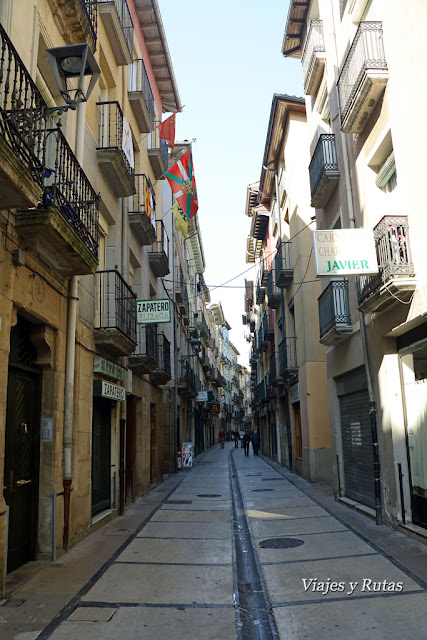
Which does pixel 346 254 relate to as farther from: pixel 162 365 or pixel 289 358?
pixel 289 358

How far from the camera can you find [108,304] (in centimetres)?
1027

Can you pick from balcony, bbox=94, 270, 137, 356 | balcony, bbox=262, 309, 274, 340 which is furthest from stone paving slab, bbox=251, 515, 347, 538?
balcony, bbox=262, 309, 274, 340

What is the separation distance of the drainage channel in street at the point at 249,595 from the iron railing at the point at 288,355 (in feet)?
34.0

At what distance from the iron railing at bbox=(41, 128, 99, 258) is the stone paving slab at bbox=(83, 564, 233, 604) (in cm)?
437

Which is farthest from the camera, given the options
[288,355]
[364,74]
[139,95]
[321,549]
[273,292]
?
[273,292]

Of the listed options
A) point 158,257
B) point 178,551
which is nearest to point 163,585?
point 178,551

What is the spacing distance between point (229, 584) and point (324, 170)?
8831mm

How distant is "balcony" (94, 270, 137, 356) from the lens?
9836mm

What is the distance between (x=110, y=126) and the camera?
11.4 meters

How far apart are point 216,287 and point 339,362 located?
24.2 feet

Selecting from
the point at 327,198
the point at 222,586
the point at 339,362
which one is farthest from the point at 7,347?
the point at 327,198

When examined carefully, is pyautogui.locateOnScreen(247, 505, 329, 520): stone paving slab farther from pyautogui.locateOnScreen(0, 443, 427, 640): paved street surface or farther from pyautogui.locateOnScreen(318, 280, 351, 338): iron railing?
pyautogui.locateOnScreen(318, 280, 351, 338): iron railing

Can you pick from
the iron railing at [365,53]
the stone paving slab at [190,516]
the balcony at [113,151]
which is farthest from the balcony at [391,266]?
the balcony at [113,151]

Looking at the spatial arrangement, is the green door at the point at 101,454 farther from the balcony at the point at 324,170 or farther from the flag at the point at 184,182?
the flag at the point at 184,182
